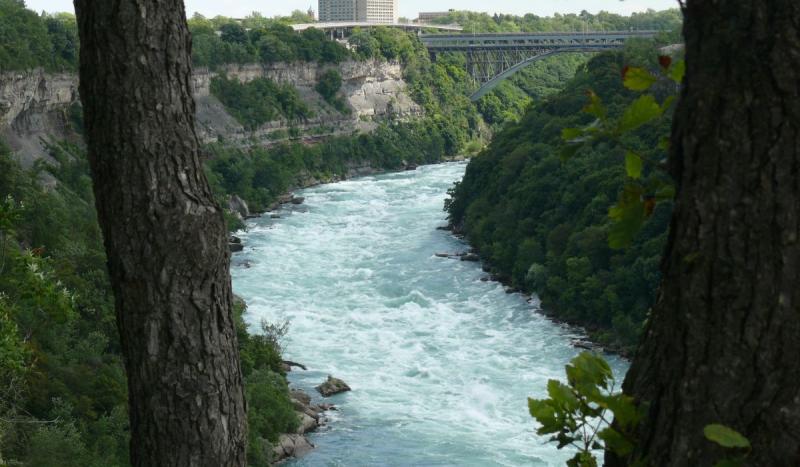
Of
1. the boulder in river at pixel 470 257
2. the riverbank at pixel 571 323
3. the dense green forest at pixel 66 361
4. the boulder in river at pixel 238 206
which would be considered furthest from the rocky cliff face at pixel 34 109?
the riverbank at pixel 571 323

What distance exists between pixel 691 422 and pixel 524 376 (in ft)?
61.5

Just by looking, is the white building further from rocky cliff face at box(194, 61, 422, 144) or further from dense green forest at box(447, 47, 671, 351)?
dense green forest at box(447, 47, 671, 351)

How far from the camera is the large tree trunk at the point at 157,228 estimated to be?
2.60 meters

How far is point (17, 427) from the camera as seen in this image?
46.0ft

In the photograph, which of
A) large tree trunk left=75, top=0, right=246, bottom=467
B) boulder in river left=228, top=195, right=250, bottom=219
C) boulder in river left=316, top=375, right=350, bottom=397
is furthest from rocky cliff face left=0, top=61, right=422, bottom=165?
large tree trunk left=75, top=0, right=246, bottom=467

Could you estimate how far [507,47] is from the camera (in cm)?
6138

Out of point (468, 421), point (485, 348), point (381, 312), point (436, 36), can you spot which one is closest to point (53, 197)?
point (381, 312)

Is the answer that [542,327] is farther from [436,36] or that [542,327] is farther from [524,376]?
[436,36]

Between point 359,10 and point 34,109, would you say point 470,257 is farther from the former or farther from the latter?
point 359,10

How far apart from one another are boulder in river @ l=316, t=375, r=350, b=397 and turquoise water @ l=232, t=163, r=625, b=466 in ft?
0.78

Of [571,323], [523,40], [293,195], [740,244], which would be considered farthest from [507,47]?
[740,244]

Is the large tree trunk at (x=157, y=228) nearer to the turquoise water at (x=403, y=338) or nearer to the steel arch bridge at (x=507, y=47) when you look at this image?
the turquoise water at (x=403, y=338)

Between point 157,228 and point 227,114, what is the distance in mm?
48687

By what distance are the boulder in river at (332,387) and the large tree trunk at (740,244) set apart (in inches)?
715
